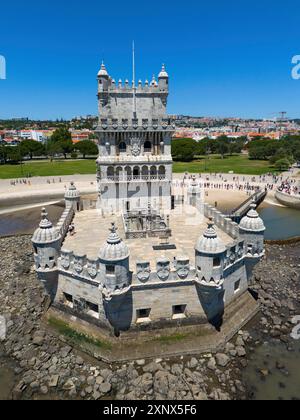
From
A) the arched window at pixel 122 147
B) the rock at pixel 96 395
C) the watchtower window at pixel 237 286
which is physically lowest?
the rock at pixel 96 395

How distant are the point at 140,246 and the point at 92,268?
207 inches

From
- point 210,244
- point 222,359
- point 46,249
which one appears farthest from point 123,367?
point 210,244

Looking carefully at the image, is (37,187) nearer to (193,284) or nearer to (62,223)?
(62,223)

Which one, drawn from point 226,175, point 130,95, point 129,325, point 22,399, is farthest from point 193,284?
point 226,175

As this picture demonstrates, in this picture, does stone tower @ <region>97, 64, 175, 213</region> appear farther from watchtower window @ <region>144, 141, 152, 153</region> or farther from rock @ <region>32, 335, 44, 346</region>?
rock @ <region>32, 335, 44, 346</region>

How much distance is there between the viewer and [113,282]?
16688mm

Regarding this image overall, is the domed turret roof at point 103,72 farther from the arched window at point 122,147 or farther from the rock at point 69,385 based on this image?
the rock at point 69,385

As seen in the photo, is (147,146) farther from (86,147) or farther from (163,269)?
(86,147)

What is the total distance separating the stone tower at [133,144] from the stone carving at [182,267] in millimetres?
13221

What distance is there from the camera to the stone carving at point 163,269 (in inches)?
698

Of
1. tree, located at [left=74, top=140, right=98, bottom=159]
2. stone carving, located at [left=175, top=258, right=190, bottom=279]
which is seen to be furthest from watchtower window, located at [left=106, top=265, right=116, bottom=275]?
tree, located at [left=74, top=140, right=98, bottom=159]

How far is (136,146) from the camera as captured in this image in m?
29.2

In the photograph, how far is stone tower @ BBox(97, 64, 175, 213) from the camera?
92.5ft

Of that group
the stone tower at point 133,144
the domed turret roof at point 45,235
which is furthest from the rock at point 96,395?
the stone tower at point 133,144
